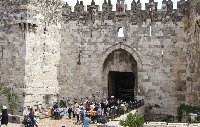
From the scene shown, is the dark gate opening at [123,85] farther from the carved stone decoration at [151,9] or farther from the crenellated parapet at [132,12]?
the carved stone decoration at [151,9]

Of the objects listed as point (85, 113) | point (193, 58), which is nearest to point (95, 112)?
point (85, 113)

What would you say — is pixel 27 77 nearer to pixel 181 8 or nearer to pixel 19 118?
pixel 19 118

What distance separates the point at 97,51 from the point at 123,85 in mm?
5062

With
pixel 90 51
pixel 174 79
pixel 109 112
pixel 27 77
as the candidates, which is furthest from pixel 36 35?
pixel 174 79

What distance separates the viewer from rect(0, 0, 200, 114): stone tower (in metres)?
23.4

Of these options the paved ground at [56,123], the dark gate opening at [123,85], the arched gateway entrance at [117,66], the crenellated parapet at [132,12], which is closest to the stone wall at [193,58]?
the crenellated parapet at [132,12]

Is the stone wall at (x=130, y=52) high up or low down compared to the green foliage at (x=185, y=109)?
up

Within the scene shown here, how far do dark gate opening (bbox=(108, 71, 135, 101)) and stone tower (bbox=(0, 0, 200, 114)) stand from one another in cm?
43

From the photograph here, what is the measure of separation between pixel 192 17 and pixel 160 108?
607cm

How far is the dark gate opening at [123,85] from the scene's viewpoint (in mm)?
29659

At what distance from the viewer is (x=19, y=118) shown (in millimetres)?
20234

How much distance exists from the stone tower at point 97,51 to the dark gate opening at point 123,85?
0.43 metres

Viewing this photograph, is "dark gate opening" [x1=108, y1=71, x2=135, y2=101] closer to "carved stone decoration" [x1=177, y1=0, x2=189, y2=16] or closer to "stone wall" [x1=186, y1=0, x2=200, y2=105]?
"stone wall" [x1=186, y1=0, x2=200, y2=105]

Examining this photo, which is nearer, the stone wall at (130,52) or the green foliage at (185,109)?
the green foliage at (185,109)
